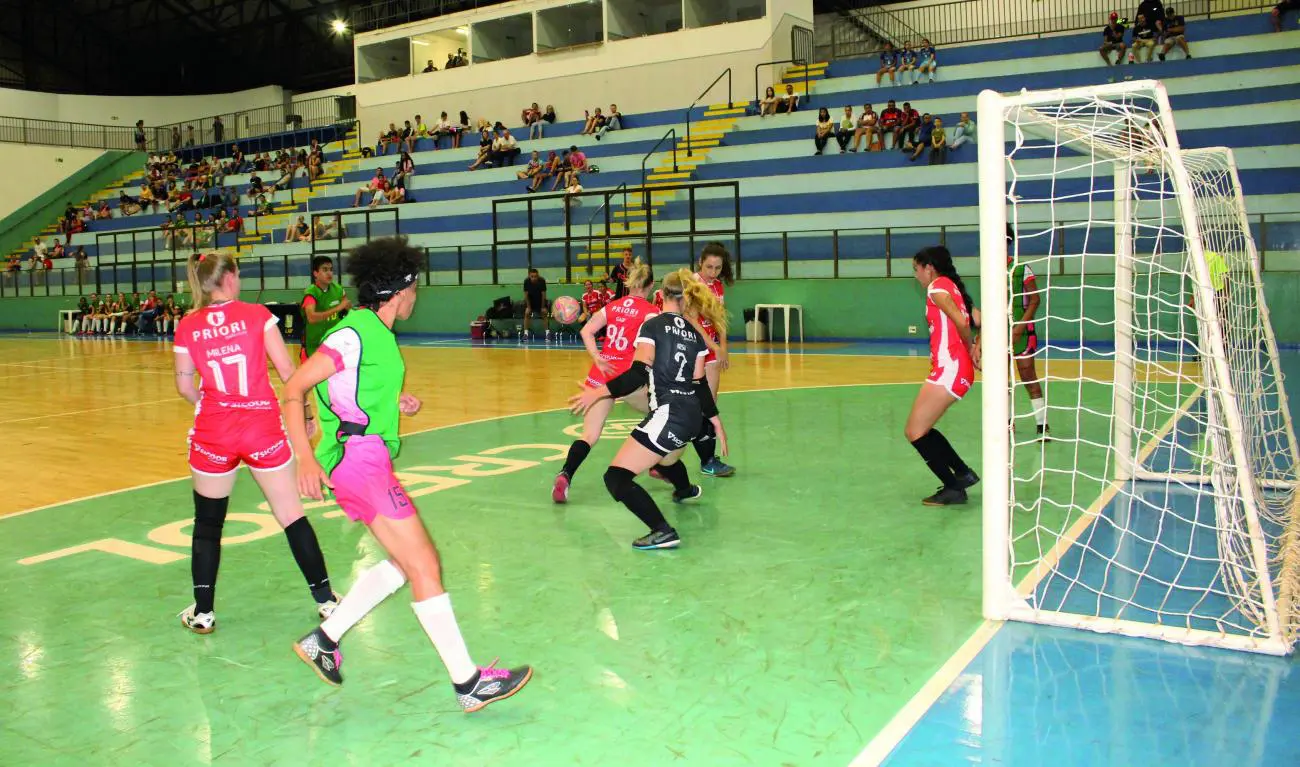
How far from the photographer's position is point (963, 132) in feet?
80.3

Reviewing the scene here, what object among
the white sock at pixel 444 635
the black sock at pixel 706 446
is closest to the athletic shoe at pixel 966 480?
the black sock at pixel 706 446

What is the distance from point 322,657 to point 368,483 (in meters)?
0.79

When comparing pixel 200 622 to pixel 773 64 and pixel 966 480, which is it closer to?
pixel 966 480

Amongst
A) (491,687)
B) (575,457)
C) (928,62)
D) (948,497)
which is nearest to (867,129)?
(928,62)

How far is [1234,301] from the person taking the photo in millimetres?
7297

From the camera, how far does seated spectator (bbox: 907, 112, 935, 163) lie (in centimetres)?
2480

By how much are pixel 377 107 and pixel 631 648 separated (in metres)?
38.4

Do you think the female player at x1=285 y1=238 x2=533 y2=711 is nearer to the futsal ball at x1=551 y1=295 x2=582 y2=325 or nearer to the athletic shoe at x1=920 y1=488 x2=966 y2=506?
the athletic shoe at x1=920 y1=488 x2=966 y2=506

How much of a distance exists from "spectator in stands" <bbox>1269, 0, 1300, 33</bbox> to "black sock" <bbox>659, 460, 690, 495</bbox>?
2392 centimetres

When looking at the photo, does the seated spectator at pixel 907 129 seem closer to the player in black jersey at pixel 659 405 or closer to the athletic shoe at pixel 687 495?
the athletic shoe at pixel 687 495

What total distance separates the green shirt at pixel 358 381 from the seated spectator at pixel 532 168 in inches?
1044

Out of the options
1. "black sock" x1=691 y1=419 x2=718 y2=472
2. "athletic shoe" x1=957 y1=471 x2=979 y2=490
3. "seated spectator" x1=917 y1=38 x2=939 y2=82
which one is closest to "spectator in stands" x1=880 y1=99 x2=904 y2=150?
"seated spectator" x1=917 y1=38 x2=939 y2=82

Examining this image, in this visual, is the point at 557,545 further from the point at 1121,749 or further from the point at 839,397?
the point at 839,397

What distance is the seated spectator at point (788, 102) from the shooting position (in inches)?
1116
